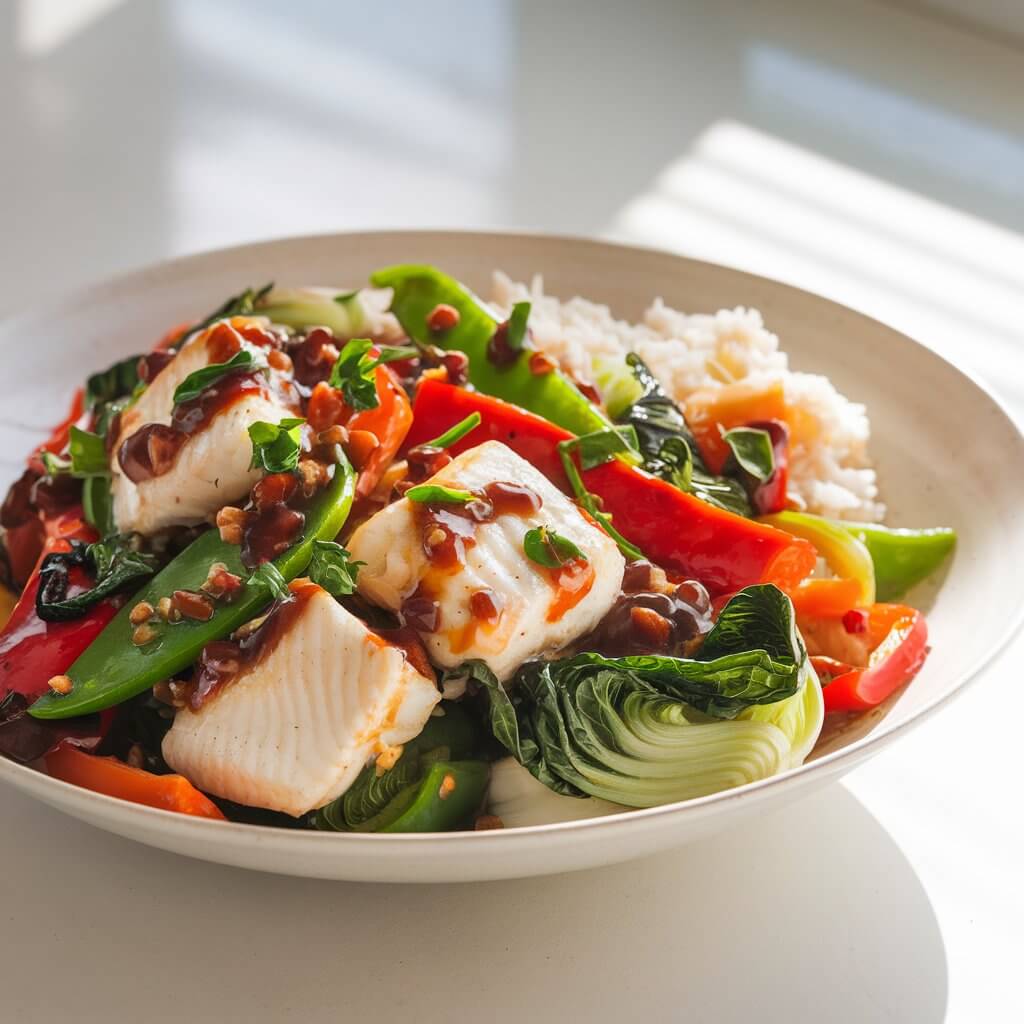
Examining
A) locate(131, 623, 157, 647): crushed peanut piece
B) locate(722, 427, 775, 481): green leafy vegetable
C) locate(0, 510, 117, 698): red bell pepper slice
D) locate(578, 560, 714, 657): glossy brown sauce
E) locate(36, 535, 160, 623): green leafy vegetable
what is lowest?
locate(0, 510, 117, 698): red bell pepper slice

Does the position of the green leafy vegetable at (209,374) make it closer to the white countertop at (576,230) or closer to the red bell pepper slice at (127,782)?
the red bell pepper slice at (127,782)

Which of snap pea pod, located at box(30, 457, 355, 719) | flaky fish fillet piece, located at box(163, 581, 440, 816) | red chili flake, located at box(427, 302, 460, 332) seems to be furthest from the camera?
red chili flake, located at box(427, 302, 460, 332)

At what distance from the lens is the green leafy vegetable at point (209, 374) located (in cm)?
281

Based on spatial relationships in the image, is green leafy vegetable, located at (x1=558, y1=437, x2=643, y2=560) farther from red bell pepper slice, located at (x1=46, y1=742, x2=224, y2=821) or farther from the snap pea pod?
red bell pepper slice, located at (x1=46, y1=742, x2=224, y2=821)

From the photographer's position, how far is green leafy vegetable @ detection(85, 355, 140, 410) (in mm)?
3732

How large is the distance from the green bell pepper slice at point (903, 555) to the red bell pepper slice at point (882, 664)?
0.23 meters

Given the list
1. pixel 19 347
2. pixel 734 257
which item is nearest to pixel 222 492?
pixel 19 347

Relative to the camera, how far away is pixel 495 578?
2.50 m

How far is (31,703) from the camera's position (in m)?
2.70

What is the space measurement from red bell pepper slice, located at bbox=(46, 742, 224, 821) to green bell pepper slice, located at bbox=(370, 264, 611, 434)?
1294 mm

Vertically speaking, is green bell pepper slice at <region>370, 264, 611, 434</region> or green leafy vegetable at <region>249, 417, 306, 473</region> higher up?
green bell pepper slice at <region>370, 264, 611, 434</region>

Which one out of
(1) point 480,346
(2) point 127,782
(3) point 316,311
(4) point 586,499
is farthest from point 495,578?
(3) point 316,311

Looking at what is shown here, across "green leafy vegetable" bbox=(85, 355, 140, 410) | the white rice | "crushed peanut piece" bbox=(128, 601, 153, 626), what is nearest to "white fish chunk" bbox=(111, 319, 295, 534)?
"crushed peanut piece" bbox=(128, 601, 153, 626)

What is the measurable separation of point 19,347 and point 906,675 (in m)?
2.57
